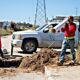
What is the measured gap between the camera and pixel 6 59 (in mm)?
15211

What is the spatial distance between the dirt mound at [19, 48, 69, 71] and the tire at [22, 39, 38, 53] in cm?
509

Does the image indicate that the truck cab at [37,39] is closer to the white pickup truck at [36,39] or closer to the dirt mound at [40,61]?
the white pickup truck at [36,39]

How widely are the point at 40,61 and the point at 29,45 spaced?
6.08 meters

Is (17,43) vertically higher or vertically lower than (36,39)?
lower

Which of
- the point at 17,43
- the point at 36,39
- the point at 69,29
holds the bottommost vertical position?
the point at 17,43

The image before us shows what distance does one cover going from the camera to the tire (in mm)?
19253

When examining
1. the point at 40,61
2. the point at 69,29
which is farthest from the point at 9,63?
the point at 69,29

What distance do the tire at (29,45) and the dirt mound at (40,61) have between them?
509 cm

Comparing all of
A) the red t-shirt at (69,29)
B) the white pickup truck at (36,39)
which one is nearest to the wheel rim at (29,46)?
the white pickup truck at (36,39)

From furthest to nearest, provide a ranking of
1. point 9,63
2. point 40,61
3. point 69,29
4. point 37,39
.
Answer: point 37,39, point 9,63, point 40,61, point 69,29

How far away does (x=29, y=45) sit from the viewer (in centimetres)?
1934

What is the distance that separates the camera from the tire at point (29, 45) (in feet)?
63.2

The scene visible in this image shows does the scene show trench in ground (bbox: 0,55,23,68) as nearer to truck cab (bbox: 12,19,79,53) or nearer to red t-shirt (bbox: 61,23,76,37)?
red t-shirt (bbox: 61,23,76,37)

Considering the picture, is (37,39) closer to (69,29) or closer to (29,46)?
(29,46)
